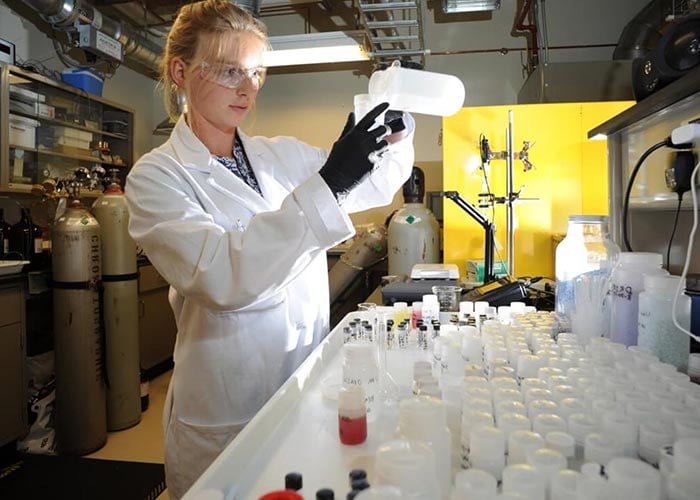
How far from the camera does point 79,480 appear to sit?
5.68 ft

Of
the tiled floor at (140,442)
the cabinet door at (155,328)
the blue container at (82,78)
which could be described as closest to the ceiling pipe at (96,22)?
the blue container at (82,78)

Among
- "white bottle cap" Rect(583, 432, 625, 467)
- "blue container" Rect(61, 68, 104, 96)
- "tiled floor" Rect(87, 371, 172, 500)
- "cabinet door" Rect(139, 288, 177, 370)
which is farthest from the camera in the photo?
"cabinet door" Rect(139, 288, 177, 370)

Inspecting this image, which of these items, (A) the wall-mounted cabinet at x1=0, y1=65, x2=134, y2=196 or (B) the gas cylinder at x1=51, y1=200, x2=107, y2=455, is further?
(A) the wall-mounted cabinet at x1=0, y1=65, x2=134, y2=196

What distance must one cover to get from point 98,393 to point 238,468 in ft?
7.24

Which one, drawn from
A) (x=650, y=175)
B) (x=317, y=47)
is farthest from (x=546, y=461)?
(x=317, y=47)

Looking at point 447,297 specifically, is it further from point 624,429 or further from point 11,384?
point 11,384

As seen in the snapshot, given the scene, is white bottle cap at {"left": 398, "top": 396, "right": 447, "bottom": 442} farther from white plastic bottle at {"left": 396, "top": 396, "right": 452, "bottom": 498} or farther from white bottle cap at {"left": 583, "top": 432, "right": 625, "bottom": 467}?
white bottle cap at {"left": 583, "top": 432, "right": 625, "bottom": 467}

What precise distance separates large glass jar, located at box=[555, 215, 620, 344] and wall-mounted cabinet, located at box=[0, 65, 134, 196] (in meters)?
2.82

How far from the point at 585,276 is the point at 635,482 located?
70 cm

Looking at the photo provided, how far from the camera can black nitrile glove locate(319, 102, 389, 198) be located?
2.87ft

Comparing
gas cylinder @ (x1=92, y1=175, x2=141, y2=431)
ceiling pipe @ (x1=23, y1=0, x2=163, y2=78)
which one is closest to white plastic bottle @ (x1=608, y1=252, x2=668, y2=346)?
ceiling pipe @ (x1=23, y1=0, x2=163, y2=78)

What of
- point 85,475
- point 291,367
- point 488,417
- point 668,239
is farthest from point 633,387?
point 85,475

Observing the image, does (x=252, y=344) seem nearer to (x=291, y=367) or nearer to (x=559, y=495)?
(x=291, y=367)

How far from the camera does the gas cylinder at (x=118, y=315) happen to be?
2535 mm
